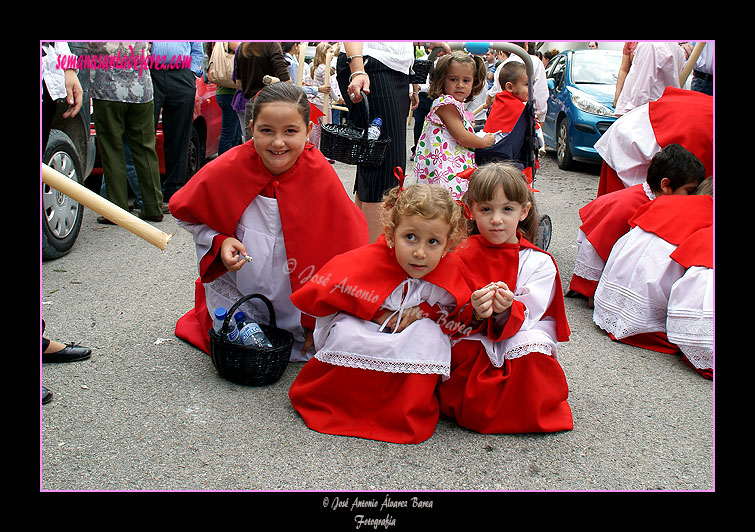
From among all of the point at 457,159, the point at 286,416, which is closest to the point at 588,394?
the point at 286,416

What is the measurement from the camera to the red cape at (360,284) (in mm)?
3039

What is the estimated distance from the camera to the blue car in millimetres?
9898

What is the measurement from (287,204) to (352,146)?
0.88 meters

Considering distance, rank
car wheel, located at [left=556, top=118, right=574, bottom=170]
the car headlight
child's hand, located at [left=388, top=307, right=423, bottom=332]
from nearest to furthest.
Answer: child's hand, located at [left=388, top=307, right=423, bottom=332], the car headlight, car wheel, located at [left=556, top=118, right=574, bottom=170]

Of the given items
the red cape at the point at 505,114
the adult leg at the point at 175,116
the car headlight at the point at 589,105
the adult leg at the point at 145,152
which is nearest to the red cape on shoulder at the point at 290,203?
the red cape at the point at 505,114

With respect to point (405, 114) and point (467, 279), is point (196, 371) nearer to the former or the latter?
point (467, 279)

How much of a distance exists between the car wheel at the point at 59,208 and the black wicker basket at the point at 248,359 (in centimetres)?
237

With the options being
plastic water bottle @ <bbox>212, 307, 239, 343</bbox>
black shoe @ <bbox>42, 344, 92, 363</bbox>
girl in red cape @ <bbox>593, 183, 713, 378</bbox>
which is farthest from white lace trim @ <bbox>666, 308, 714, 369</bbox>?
black shoe @ <bbox>42, 344, 92, 363</bbox>

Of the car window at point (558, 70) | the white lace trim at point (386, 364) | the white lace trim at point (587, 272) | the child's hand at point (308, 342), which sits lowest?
the child's hand at point (308, 342)

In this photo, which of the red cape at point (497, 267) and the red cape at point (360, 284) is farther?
the red cape at point (497, 267)

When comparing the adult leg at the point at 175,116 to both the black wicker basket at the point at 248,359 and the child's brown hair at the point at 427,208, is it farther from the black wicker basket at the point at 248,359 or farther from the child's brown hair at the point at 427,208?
the child's brown hair at the point at 427,208

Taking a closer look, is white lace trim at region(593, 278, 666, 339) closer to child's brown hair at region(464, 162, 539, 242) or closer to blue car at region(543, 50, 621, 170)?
child's brown hair at region(464, 162, 539, 242)

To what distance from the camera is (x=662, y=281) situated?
13.5ft

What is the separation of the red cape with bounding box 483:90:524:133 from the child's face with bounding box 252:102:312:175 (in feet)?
6.77
